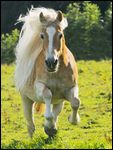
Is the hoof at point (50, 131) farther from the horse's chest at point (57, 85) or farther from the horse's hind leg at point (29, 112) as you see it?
the horse's hind leg at point (29, 112)

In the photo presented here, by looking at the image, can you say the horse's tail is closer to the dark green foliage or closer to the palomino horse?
the palomino horse

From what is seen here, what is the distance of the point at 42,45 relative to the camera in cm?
1130

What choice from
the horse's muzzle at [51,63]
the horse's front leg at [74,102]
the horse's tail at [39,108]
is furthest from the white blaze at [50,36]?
the horse's tail at [39,108]

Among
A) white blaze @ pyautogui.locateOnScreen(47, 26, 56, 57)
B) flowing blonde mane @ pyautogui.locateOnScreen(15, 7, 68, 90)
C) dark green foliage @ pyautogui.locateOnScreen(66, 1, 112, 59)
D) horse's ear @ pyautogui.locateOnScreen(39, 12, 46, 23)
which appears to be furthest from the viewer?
dark green foliage @ pyautogui.locateOnScreen(66, 1, 112, 59)

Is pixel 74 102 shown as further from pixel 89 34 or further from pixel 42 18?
pixel 89 34

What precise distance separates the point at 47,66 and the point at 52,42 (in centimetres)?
47

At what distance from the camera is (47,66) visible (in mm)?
10445

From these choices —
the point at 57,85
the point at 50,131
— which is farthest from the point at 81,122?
the point at 50,131

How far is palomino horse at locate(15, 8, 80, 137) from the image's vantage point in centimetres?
1061

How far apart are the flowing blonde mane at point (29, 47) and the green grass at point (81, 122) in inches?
50.1

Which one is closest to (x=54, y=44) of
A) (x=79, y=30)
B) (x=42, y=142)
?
(x=42, y=142)

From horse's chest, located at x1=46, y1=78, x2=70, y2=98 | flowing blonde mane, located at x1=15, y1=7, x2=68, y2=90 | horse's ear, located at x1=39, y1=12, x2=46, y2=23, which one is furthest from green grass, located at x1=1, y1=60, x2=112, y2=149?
horse's ear, located at x1=39, y1=12, x2=46, y2=23

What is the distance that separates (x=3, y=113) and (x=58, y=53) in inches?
325

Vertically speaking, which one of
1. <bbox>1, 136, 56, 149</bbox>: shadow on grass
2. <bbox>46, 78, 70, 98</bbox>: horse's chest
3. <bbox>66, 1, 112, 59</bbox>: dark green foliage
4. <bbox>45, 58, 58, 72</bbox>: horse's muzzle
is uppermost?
<bbox>66, 1, 112, 59</bbox>: dark green foliage
